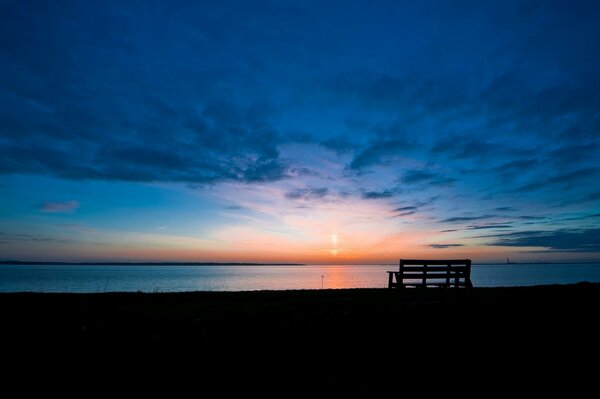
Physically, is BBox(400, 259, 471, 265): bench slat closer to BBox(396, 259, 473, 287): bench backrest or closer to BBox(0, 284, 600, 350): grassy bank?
BBox(396, 259, 473, 287): bench backrest

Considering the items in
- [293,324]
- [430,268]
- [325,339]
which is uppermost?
[430,268]

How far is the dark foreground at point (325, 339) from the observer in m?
5.29

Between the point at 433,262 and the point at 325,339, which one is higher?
the point at 433,262

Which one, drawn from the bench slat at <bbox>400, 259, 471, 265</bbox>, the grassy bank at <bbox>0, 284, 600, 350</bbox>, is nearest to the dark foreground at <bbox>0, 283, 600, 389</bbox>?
the grassy bank at <bbox>0, 284, 600, 350</bbox>

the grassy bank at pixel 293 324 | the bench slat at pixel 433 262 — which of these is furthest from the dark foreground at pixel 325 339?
the bench slat at pixel 433 262

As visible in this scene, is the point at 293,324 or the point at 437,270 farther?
the point at 437,270

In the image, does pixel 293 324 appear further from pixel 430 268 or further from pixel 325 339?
pixel 430 268

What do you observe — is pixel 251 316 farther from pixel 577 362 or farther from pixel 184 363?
pixel 577 362

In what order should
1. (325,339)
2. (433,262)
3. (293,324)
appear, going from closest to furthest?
1. (325,339)
2. (293,324)
3. (433,262)

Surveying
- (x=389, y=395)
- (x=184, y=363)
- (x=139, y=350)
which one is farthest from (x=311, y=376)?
(x=139, y=350)

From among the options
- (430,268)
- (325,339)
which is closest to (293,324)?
(325,339)

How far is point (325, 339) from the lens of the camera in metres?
6.25

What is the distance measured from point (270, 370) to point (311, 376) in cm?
65

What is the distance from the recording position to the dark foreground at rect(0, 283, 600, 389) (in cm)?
529
